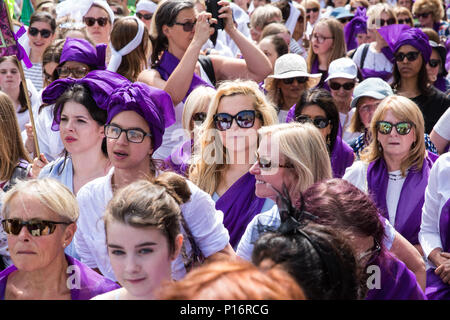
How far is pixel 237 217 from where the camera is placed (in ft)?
12.6

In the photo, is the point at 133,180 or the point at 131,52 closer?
the point at 133,180

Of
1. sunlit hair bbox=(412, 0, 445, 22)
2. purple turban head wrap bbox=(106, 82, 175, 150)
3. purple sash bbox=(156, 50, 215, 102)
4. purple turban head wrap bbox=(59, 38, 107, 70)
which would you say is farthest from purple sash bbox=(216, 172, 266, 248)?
sunlit hair bbox=(412, 0, 445, 22)

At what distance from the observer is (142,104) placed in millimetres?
3764

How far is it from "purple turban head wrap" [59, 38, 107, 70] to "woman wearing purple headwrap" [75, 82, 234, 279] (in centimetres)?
141

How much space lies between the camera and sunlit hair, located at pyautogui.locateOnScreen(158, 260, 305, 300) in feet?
4.89

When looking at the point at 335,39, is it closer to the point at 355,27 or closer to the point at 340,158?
Answer: the point at 355,27

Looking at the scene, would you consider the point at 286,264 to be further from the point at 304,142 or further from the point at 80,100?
the point at 80,100

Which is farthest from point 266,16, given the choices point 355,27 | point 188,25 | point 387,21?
point 188,25

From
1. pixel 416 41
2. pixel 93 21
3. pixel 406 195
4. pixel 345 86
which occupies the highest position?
pixel 93 21

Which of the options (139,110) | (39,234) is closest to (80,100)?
(139,110)

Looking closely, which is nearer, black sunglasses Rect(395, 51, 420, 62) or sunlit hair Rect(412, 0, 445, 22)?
black sunglasses Rect(395, 51, 420, 62)

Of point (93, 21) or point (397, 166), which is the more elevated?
point (93, 21)

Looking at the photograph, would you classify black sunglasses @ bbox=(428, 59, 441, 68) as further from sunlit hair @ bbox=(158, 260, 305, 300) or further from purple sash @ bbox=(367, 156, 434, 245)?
sunlit hair @ bbox=(158, 260, 305, 300)

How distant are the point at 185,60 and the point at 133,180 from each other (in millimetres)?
1437
